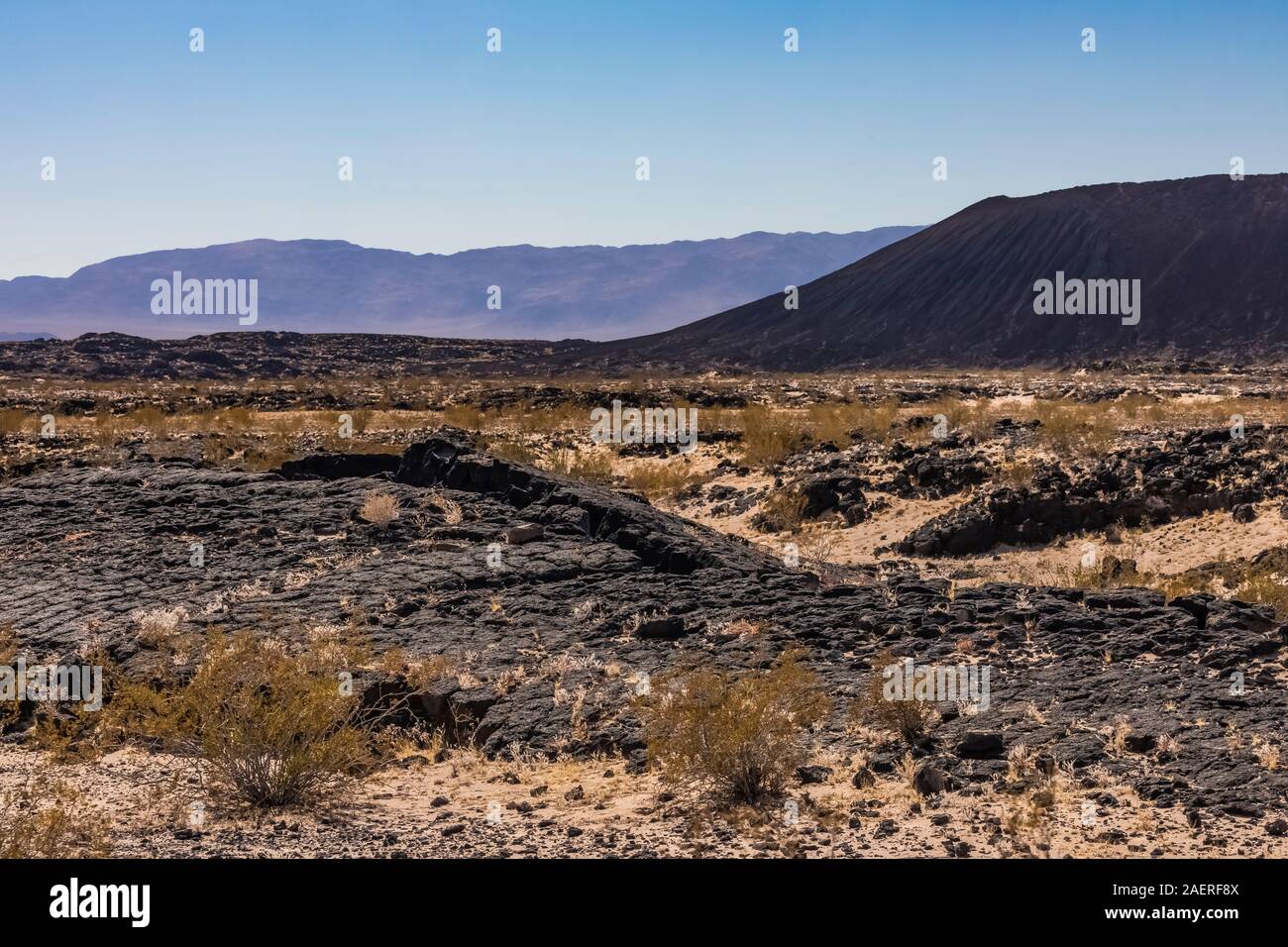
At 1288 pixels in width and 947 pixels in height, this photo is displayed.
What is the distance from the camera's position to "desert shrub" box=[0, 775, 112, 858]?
5.98 meters

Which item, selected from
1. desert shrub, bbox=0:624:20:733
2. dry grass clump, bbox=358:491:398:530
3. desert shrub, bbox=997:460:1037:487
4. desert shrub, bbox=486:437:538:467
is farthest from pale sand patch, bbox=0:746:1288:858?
desert shrub, bbox=486:437:538:467

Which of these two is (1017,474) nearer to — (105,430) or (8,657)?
(8,657)

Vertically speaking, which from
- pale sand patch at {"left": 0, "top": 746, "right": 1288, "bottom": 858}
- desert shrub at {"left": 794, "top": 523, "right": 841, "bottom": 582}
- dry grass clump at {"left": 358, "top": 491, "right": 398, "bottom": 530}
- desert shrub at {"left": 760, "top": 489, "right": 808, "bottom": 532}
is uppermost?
dry grass clump at {"left": 358, "top": 491, "right": 398, "bottom": 530}

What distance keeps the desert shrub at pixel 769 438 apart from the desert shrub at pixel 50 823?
1736 cm

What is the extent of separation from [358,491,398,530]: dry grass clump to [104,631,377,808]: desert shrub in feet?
15.9

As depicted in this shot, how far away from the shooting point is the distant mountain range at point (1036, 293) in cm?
7875

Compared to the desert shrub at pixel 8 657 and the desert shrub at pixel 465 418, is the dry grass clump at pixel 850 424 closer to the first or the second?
the desert shrub at pixel 465 418

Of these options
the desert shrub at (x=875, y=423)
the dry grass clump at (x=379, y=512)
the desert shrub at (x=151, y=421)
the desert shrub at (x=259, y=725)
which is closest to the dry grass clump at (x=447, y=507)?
the dry grass clump at (x=379, y=512)

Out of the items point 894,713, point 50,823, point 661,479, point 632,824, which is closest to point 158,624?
point 50,823

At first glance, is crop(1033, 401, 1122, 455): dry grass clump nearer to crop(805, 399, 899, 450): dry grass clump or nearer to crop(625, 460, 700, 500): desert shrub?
crop(805, 399, 899, 450): dry grass clump

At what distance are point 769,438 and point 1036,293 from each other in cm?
6788

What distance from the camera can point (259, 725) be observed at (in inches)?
285
